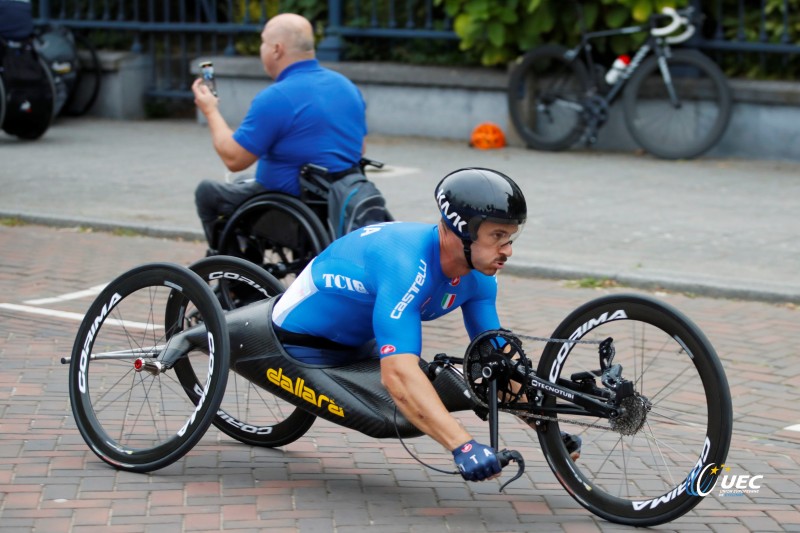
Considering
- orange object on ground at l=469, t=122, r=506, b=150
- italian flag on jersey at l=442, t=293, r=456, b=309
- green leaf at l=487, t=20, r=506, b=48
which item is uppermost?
green leaf at l=487, t=20, r=506, b=48

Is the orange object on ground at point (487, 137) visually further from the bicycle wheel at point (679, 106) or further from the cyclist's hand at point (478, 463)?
→ the cyclist's hand at point (478, 463)

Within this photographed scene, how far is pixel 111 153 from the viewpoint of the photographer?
14.5 meters

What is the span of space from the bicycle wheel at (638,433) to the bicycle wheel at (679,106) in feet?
27.9

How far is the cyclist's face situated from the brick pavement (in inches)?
34.1

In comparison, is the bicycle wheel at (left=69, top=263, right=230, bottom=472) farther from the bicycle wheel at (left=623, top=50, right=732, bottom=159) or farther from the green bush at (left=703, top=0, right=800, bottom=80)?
the green bush at (left=703, top=0, right=800, bottom=80)

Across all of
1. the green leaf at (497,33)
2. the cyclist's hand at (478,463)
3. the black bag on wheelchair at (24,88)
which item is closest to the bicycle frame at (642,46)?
the green leaf at (497,33)

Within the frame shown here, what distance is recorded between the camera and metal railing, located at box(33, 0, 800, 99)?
45.4 feet

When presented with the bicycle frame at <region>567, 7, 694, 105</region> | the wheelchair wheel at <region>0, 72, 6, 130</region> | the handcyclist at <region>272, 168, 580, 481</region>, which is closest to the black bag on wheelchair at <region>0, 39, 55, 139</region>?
the wheelchair wheel at <region>0, 72, 6, 130</region>

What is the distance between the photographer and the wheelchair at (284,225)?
695cm

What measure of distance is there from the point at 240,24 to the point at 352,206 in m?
10.7

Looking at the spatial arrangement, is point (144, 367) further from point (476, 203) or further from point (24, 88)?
point (24, 88)

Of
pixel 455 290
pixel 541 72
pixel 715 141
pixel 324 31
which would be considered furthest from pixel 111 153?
pixel 455 290

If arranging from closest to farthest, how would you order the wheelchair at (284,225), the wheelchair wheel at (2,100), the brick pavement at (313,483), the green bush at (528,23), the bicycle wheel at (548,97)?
the brick pavement at (313,483), the wheelchair at (284,225), the green bush at (528,23), the bicycle wheel at (548,97), the wheelchair wheel at (2,100)

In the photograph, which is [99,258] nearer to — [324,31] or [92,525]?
[92,525]
